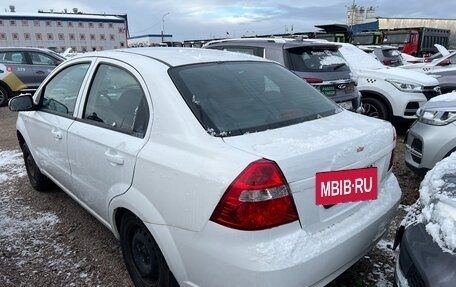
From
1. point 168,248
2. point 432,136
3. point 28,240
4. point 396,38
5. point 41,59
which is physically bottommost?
point 28,240

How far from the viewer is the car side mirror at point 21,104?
11.4ft

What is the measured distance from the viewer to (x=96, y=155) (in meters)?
2.56

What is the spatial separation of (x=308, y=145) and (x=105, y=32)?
1637 inches

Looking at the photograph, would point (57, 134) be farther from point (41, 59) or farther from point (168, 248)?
point (41, 59)

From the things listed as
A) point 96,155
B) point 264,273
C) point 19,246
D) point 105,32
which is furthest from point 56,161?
point 105,32

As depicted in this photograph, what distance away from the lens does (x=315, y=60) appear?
5.73 metres

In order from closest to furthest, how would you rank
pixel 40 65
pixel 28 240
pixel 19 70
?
1. pixel 28 240
2. pixel 19 70
3. pixel 40 65

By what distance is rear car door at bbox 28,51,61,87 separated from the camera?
1099 centimetres

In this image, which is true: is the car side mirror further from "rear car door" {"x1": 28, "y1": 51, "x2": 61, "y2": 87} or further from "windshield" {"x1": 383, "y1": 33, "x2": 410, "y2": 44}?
"windshield" {"x1": 383, "y1": 33, "x2": 410, "y2": 44}

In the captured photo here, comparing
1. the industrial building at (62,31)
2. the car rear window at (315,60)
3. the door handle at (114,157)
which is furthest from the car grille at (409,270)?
the industrial building at (62,31)

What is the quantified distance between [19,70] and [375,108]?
9451mm

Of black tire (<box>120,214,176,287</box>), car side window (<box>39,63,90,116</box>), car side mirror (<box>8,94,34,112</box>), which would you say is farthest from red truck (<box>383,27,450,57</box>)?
black tire (<box>120,214,176,287</box>)

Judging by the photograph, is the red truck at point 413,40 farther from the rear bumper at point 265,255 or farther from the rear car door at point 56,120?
the rear bumper at point 265,255

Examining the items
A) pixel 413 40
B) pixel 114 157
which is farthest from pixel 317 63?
pixel 413 40
